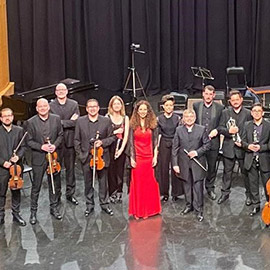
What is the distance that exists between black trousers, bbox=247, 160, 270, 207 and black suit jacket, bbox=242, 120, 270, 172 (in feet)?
0.21

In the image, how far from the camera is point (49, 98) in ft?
33.7

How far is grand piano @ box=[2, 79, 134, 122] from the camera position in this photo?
10.1 metres

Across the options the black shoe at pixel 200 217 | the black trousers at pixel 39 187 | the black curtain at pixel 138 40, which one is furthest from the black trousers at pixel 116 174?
the black curtain at pixel 138 40

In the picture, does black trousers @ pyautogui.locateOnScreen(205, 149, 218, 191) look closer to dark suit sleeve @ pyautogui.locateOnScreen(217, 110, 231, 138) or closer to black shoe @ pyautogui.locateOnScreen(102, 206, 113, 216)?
dark suit sleeve @ pyautogui.locateOnScreen(217, 110, 231, 138)

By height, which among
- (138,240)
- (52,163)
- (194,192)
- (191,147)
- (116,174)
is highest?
(191,147)


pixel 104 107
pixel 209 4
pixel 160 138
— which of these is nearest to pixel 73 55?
pixel 209 4

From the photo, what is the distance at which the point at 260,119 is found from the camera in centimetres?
812

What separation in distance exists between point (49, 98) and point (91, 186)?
2338mm

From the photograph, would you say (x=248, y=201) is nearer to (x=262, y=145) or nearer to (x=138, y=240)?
(x=262, y=145)

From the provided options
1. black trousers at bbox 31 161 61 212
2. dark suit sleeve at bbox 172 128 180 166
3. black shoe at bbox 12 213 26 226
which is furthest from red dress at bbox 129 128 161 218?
black shoe at bbox 12 213 26 226

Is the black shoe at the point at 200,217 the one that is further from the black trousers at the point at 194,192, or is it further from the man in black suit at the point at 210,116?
the man in black suit at the point at 210,116

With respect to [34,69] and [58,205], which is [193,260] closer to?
[58,205]

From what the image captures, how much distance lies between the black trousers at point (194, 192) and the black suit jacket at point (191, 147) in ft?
0.22

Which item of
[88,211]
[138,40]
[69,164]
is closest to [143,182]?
[88,211]
